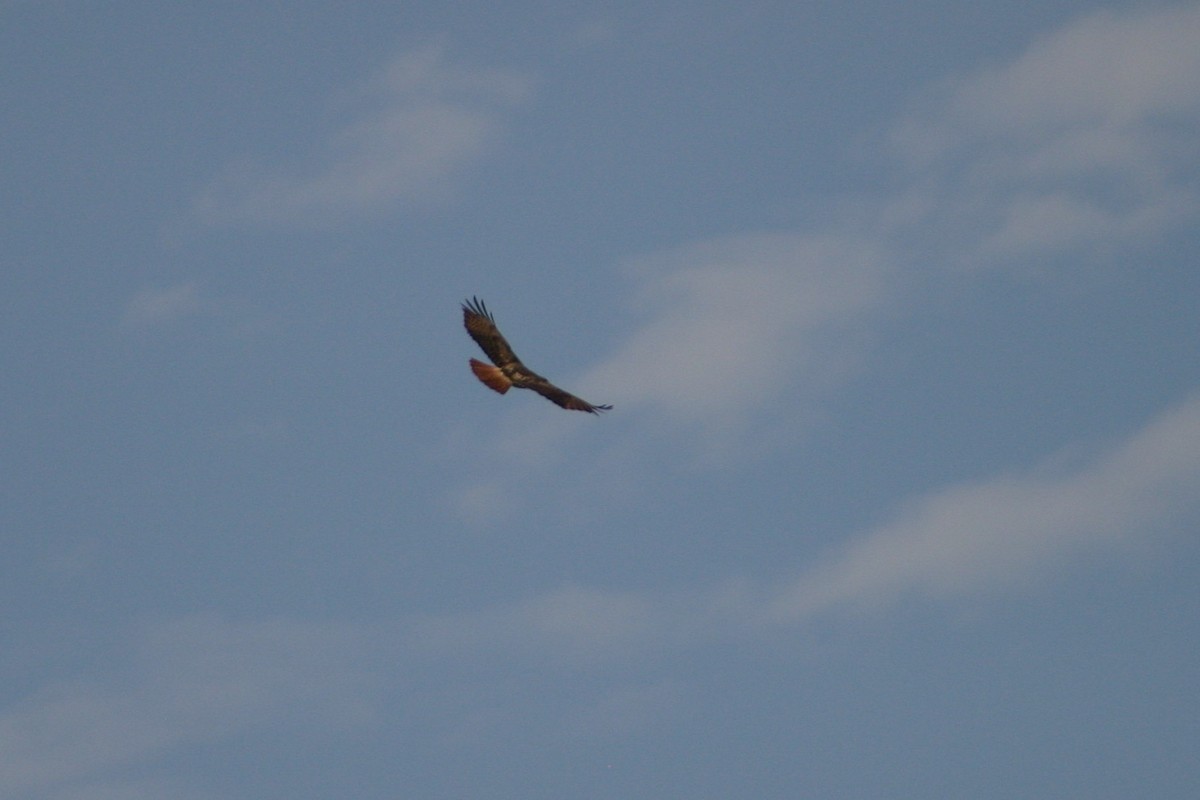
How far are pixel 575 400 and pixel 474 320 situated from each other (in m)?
2.93

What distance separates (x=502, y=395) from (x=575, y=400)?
1958 millimetres

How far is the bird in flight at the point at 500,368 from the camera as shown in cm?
8531

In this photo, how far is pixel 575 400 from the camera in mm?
85250

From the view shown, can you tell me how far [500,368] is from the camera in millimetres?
85938

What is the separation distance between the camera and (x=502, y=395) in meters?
86.2

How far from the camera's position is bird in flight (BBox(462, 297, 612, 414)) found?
85.3 meters

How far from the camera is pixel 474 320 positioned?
3361 inches

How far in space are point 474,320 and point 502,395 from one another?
2008 mm
